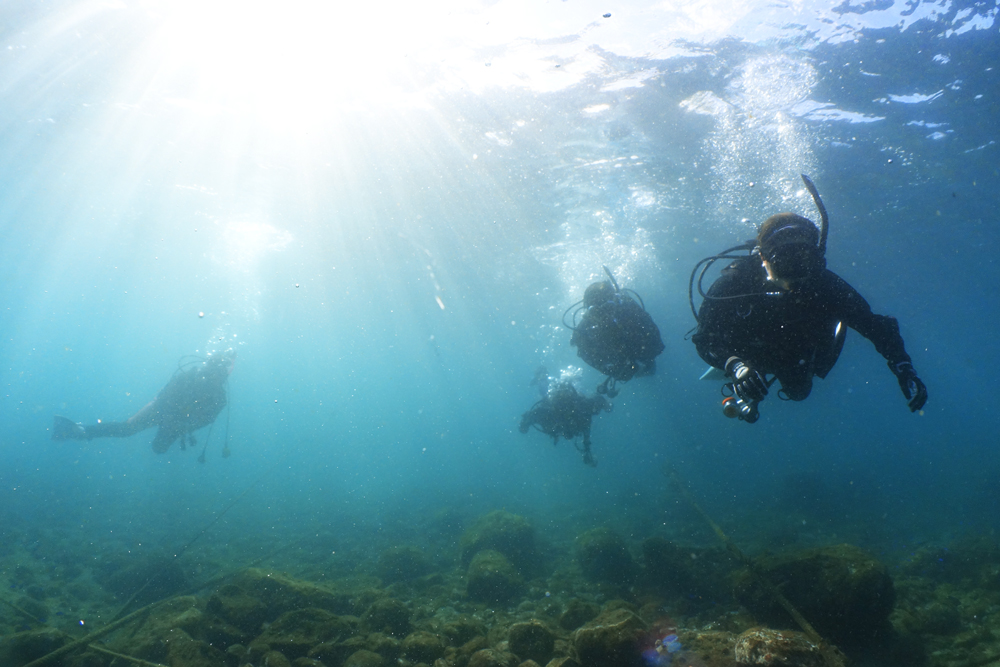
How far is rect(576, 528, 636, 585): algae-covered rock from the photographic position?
8.65 metres

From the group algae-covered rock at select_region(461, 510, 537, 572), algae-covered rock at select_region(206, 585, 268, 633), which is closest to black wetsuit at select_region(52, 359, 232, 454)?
algae-covered rock at select_region(206, 585, 268, 633)

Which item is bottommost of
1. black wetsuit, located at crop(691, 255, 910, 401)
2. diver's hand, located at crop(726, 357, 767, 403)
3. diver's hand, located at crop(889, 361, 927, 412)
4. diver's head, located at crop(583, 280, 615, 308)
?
diver's hand, located at crop(726, 357, 767, 403)

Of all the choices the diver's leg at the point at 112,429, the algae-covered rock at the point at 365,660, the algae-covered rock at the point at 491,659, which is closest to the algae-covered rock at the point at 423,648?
the algae-covered rock at the point at 365,660

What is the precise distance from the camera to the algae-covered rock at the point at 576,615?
19.6 feet

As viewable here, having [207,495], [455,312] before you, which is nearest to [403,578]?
[207,495]

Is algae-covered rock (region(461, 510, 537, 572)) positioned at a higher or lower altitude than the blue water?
lower

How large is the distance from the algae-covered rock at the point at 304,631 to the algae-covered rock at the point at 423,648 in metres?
1.12

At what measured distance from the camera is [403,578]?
10.1 meters

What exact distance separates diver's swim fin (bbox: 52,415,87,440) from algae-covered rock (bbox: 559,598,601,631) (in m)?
17.8

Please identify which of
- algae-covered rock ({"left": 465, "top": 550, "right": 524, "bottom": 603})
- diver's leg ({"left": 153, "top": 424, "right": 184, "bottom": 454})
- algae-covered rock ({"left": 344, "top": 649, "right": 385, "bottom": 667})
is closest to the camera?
algae-covered rock ({"left": 344, "top": 649, "right": 385, "bottom": 667})

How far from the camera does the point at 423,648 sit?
4863 mm

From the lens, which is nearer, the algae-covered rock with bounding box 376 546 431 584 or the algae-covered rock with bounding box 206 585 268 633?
the algae-covered rock with bounding box 206 585 268 633

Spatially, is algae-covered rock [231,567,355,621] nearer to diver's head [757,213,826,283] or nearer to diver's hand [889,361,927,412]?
diver's head [757,213,826,283]

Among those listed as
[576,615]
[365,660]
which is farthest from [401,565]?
[365,660]
